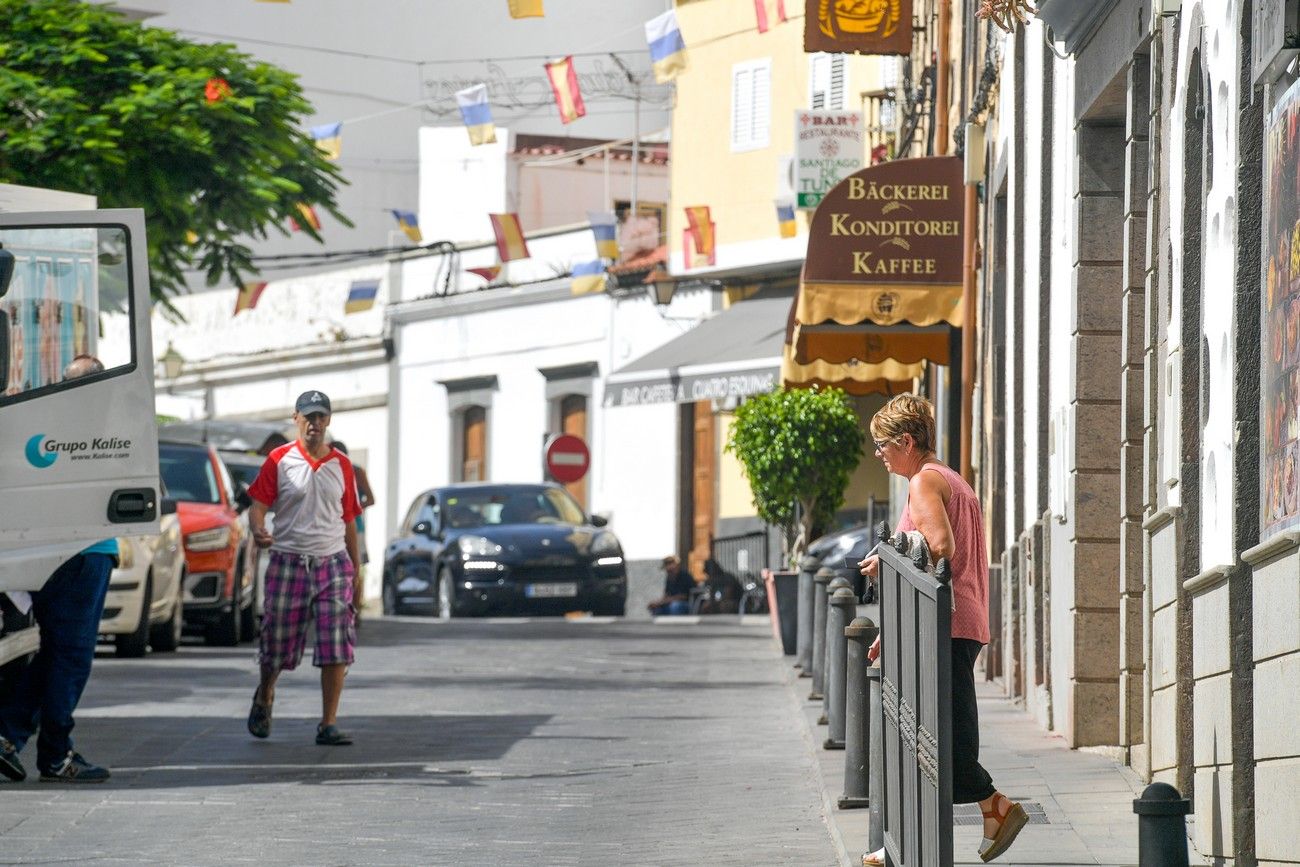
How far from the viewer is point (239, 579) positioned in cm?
2262

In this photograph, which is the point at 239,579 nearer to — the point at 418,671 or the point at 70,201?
the point at 418,671

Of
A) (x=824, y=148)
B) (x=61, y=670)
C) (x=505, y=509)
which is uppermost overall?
(x=824, y=148)

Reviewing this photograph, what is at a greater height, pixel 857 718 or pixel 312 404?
pixel 312 404

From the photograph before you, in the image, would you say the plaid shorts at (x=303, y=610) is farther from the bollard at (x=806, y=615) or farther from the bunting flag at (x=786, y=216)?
the bunting flag at (x=786, y=216)

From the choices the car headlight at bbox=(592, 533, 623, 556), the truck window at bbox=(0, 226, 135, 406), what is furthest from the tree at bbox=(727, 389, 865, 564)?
the truck window at bbox=(0, 226, 135, 406)

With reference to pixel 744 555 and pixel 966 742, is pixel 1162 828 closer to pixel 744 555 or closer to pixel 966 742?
pixel 966 742

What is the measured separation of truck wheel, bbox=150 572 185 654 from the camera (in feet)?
69.0

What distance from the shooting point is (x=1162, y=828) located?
198 inches

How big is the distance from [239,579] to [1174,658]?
593 inches

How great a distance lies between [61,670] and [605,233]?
97.3ft

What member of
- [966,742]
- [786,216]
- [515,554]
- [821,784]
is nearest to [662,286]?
[786,216]

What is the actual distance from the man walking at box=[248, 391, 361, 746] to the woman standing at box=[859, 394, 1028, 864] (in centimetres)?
481

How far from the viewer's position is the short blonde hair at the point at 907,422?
8547 mm

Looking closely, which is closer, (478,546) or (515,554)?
(515,554)
